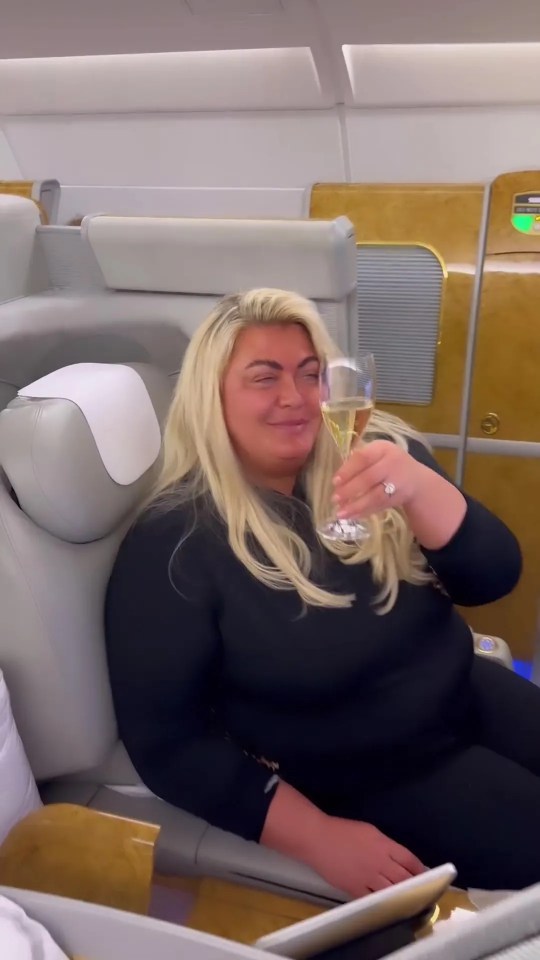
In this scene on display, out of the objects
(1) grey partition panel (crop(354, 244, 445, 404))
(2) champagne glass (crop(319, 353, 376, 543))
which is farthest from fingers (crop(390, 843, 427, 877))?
(1) grey partition panel (crop(354, 244, 445, 404))

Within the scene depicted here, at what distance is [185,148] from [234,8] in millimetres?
982

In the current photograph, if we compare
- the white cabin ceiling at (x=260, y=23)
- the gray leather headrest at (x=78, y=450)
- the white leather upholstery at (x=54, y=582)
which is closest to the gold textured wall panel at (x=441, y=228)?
the white cabin ceiling at (x=260, y=23)

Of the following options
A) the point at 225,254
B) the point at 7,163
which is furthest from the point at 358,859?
the point at 7,163

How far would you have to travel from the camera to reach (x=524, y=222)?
Result: 2.31 metres

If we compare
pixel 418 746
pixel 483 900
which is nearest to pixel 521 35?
pixel 418 746

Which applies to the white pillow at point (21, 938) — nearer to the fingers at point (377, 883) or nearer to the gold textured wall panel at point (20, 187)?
the fingers at point (377, 883)

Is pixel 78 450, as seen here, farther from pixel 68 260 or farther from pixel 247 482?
pixel 68 260

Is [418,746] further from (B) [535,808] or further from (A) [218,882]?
(A) [218,882]

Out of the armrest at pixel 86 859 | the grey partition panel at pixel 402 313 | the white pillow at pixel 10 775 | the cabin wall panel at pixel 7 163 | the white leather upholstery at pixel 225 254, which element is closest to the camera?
the armrest at pixel 86 859

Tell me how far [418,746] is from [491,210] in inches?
66.7

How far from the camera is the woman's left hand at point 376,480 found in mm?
1211

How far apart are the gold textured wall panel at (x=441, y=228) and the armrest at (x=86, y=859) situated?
1792 mm

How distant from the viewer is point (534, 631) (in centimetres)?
260

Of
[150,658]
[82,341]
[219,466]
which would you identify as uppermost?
[82,341]
